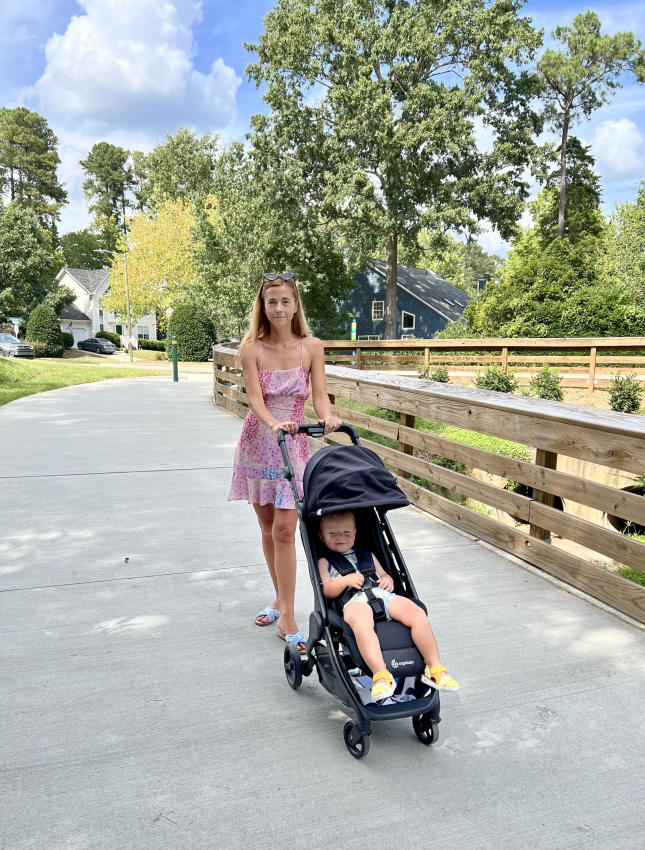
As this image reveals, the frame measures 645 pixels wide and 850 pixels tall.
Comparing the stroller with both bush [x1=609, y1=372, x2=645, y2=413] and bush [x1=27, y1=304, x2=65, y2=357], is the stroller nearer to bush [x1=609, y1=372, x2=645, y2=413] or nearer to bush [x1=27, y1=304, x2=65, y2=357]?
bush [x1=609, y1=372, x2=645, y2=413]

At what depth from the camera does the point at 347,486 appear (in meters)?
2.86

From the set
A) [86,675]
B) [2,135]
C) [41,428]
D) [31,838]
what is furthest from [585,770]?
[2,135]

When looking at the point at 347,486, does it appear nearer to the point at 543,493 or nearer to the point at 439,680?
the point at 439,680

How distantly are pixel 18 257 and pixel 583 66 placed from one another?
125ft

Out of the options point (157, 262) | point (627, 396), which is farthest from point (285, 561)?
point (157, 262)

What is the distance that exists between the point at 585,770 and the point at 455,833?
62 cm

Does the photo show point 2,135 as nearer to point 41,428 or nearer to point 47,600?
point 41,428

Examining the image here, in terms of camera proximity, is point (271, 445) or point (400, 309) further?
point (400, 309)

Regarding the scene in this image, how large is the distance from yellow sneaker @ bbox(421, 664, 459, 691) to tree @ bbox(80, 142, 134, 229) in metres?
81.4

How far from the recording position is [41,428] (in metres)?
10.4

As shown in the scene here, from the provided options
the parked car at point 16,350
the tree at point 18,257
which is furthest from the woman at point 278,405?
the tree at point 18,257

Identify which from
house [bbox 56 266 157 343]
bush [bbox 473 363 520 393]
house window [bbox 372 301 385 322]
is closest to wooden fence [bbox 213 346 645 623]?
bush [bbox 473 363 520 393]

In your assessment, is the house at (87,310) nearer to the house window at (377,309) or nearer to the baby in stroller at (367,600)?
the house window at (377,309)

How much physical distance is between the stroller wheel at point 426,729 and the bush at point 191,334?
3598 centimetres
